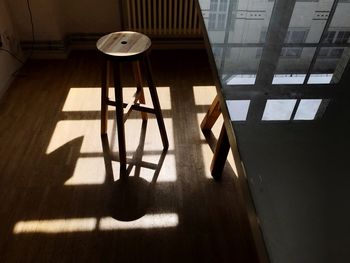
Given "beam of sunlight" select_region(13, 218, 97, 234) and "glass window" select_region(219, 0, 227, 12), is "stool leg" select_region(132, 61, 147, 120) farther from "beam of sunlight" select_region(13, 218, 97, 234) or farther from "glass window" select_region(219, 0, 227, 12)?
"beam of sunlight" select_region(13, 218, 97, 234)

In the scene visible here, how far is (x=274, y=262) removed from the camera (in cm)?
50

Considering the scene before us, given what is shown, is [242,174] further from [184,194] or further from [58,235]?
[58,235]

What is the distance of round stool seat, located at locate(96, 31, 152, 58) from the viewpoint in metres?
1.48

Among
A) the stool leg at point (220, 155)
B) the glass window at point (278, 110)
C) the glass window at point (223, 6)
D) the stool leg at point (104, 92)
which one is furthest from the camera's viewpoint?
the stool leg at point (104, 92)

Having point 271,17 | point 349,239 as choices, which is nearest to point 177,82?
point 271,17

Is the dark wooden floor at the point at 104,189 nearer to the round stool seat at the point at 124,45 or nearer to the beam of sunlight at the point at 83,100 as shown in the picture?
the beam of sunlight at the point at 83,100

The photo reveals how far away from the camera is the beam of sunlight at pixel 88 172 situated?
1669 mm

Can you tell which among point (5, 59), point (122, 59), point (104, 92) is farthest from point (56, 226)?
point (5, 59)

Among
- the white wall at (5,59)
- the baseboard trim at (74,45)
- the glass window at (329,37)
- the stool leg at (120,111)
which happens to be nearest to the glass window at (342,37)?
the glass window at (329,37)

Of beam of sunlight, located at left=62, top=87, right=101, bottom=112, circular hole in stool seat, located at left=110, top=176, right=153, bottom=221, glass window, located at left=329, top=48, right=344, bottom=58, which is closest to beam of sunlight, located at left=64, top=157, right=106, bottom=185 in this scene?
circular hole in stool seat, located at left=110, top=176, right=153, bottom=221

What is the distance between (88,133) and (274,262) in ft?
5.49

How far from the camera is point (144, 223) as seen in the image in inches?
58.1

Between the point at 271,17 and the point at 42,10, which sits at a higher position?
the point at 271,17

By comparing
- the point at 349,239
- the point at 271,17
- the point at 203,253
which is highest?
the point at 271,17
